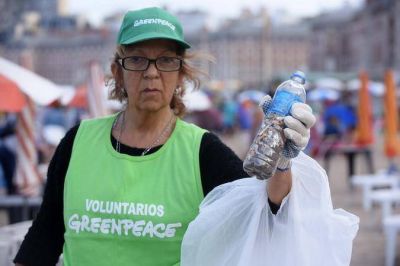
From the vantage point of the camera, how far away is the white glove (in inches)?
72.1

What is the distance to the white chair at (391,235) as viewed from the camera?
6.91 meters

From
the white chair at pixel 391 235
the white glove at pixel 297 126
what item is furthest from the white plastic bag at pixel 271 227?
the white chair at pixel 391 235

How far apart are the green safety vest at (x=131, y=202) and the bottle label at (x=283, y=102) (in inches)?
16.8

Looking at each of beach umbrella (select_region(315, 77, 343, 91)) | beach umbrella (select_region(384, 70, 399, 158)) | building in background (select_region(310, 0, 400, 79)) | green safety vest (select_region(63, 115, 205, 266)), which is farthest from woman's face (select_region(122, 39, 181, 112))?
building in background (select_region(310, 0, 400, 79))

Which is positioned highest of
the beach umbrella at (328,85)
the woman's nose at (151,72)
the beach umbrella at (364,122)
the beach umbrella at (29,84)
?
the woman's nose at (151,72)

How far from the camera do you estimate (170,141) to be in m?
2.29

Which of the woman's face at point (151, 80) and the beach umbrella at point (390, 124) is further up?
the woman's face at point (151, 80)

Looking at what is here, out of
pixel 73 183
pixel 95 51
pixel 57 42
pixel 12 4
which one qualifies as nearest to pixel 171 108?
pixel 73 183

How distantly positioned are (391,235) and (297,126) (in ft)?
17.9

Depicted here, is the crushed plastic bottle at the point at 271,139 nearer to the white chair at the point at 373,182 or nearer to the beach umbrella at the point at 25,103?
the beach umbrella at the point at 25,103

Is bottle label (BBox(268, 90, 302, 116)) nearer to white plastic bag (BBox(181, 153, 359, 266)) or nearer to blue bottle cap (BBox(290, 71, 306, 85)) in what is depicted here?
blue bottle cap (BBox(290, 71, 306, 85))

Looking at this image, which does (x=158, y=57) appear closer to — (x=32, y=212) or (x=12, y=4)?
(x=32, y=212)

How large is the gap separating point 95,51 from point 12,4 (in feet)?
328

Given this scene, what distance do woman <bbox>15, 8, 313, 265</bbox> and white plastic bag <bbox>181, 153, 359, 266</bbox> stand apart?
6cm
